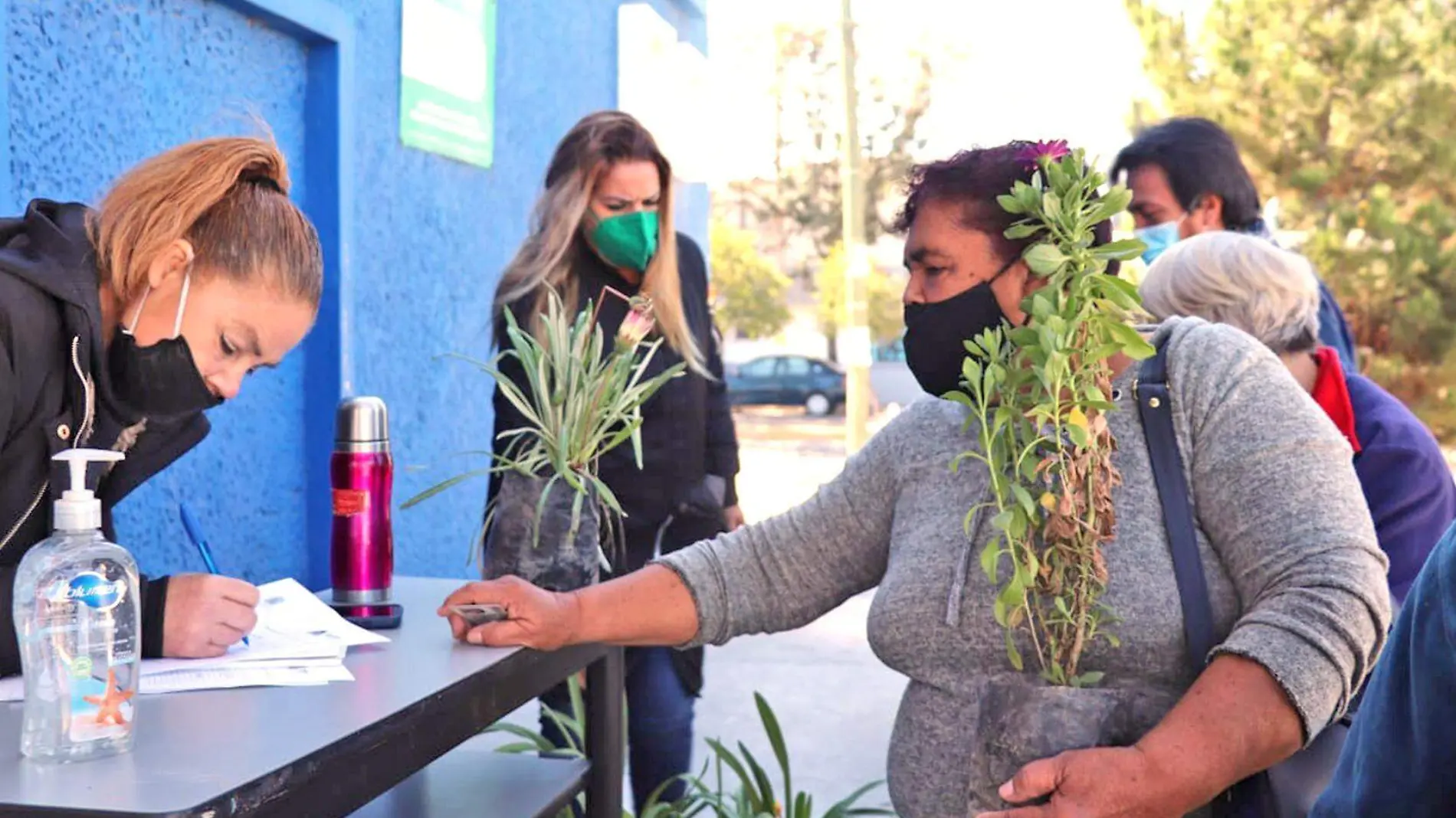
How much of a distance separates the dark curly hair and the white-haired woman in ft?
2.10

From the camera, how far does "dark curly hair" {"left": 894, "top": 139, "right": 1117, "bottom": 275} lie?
73.2 inches

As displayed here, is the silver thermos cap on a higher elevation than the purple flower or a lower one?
lower

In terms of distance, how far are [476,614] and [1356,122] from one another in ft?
37.6

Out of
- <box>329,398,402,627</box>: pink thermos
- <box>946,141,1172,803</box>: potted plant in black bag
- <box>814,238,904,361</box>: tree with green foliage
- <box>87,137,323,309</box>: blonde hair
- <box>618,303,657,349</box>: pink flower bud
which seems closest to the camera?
<box>946,141,1172,803</box>: potted plant in black bag

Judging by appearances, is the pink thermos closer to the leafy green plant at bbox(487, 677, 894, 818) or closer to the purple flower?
the leafy green plant at bbox(487, 677, 894, 818)

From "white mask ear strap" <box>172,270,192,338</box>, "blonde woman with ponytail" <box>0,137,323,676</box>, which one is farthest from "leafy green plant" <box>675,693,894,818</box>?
"white mask ear strap" <box>172,270,192,338</box>

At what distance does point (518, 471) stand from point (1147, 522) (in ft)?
3.01

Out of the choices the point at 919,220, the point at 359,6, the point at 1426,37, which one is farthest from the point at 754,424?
the point at 919,220

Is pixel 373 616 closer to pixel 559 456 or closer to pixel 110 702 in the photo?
pixel 559 456

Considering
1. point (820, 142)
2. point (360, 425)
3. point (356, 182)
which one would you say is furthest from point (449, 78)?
point (820, 142)

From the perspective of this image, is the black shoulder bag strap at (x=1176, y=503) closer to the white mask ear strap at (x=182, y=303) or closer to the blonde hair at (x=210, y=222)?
the blonde hair at (x=210, y=222)

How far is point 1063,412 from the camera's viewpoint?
1576 mm

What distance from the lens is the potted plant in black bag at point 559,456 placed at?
2.03m

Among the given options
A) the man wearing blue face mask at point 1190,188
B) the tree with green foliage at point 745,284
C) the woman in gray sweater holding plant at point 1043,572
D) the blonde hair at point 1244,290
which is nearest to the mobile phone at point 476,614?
the woman in gray sweater holding plant at point 1043,572
